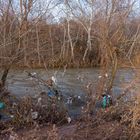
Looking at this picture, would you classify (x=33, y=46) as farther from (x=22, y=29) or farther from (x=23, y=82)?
(x=23, y=82)

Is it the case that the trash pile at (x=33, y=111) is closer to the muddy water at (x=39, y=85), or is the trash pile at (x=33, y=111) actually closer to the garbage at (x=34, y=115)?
the garbage at (x=34, y=115)

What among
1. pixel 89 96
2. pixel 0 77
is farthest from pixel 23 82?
pixel 89 96

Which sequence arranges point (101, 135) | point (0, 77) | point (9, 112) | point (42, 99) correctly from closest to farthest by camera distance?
point (101, 135)
point (9, 112)
point (42, 99)
point (0, 77)

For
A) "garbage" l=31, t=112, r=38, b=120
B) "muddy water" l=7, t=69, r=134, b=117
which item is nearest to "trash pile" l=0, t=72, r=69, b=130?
"garbage" l=31, t=112, r=38, b=120

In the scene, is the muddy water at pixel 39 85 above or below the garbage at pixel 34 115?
above

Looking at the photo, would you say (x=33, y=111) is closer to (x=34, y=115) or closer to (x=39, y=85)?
(x=34, y=115)

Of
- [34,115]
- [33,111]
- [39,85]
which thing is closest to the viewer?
[34,115]

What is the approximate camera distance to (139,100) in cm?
655

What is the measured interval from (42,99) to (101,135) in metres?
2.61

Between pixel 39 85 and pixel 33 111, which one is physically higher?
pixel 39 85

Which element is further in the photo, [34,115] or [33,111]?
[33,111]

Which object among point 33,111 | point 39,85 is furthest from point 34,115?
point 39,85

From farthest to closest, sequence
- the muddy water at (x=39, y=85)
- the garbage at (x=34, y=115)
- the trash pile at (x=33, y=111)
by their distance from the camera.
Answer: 1. the muddy water at (x=39, y=85)
2. the garbage at (x=34, y=115)
3. the trash pile at (x=33, y=111)

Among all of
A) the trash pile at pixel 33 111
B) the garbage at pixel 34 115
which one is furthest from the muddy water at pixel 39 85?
the garbage at pixel 34 115
